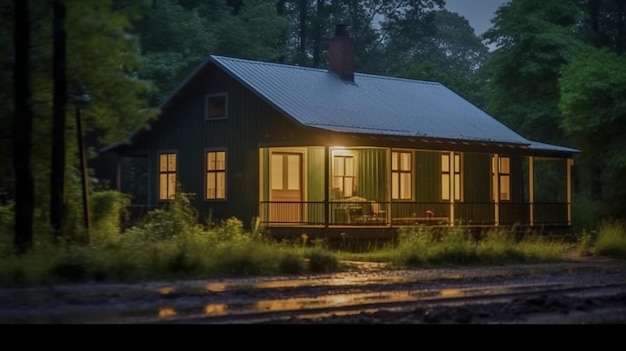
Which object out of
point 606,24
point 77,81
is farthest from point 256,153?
point 606,24

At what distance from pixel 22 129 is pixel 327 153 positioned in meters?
13.7

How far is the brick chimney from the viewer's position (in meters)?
42.7

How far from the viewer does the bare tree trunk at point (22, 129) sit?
Answer: 21.5m

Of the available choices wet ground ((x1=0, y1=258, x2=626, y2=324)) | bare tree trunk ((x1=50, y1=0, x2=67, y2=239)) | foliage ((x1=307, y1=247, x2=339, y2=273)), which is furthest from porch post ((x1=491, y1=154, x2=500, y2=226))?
bare tree trunk ((x1=50, y1=0, x2=67, y2=239))

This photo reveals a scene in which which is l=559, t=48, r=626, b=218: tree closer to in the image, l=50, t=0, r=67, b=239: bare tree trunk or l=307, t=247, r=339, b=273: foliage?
l=307, t=247, r=339, b=273: foliage

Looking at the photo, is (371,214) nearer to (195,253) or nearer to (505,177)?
(505,177)

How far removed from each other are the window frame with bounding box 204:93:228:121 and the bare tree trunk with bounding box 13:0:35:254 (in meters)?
17.3

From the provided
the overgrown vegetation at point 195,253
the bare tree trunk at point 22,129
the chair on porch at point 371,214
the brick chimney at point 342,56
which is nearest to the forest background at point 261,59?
the bare tree trunk at point 22,129

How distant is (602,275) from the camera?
966 inches

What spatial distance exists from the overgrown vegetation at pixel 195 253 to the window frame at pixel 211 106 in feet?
23.5

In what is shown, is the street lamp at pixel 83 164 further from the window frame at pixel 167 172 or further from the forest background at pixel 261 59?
the window frame at pixel 167 172

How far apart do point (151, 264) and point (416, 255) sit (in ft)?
26.8
